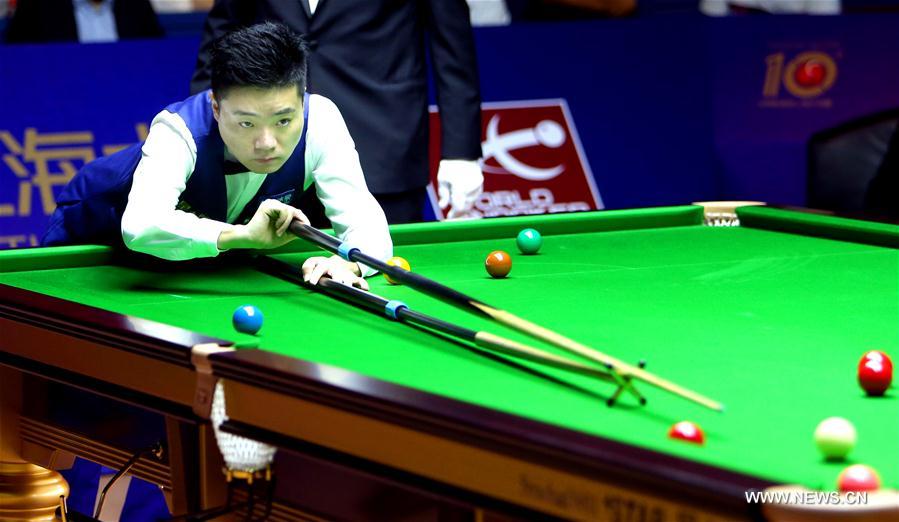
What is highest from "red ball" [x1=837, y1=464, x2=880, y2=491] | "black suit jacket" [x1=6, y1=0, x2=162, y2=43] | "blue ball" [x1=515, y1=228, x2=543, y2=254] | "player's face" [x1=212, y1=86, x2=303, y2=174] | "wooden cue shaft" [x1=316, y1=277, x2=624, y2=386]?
"black suit jacket" [x1=6, y1=0, x2=162, y2=43]

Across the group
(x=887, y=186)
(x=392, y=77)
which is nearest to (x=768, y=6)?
(x=887, y=186)

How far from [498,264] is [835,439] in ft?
4.04

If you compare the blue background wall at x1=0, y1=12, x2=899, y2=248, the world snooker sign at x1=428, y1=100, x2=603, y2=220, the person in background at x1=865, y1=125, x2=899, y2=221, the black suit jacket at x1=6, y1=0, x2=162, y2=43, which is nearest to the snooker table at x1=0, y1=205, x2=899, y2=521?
the person in background at x1=865, y1=125, x2=899, y2=221

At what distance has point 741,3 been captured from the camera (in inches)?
250

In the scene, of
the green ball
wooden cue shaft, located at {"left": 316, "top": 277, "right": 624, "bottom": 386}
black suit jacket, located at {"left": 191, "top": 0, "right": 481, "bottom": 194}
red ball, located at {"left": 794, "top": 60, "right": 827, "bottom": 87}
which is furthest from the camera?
red ball, located at {"left": 794, "top": 60, "right": 827, "bottom": 87}

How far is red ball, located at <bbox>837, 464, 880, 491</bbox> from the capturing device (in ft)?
4.29

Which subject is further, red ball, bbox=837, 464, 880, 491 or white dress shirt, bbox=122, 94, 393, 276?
white dress shirt, bbox=122, 94, 393, 276

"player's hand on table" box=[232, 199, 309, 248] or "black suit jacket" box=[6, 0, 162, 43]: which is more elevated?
"black suit jacket" box=[6, 0, 162, 43]

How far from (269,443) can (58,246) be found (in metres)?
1.15

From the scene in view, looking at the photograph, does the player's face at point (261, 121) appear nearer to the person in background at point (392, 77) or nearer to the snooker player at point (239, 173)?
the snooker player at point (239, 173)

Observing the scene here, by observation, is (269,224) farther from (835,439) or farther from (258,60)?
(835,439)

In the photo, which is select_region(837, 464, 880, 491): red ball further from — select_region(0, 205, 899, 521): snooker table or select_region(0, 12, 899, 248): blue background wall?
select_region(0, 12, 899, 248): blue background wall

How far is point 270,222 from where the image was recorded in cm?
252

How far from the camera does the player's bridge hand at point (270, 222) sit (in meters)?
2.50
